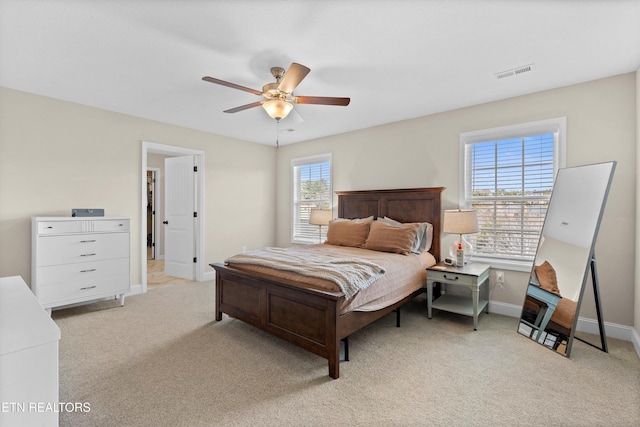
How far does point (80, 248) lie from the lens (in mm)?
3418

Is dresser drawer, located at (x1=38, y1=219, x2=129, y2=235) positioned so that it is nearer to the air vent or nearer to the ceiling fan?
the ceiling fan

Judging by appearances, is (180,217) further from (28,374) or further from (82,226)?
(28,374)

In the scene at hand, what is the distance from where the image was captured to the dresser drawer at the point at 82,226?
3.21 metres

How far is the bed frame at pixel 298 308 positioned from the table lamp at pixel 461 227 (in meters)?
0.41

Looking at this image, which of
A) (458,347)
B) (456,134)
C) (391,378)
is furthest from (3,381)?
(456,134)

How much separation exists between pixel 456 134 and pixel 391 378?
3.01m

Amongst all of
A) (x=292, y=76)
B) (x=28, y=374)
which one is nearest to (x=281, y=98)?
(x=292, y=76)

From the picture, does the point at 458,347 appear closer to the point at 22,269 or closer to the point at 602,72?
the point at 602,72

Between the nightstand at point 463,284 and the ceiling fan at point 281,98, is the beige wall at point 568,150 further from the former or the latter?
the ceiling fan at point 281,98

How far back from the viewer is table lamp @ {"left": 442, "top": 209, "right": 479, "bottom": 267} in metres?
3.32

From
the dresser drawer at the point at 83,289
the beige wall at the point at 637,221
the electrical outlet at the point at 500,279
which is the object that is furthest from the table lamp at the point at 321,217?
the beige wall at the point at 637,221

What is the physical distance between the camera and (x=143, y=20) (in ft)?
6.87

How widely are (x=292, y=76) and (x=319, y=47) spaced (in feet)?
1.10

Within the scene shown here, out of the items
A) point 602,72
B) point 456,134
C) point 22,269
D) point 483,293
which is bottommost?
point 483,293
